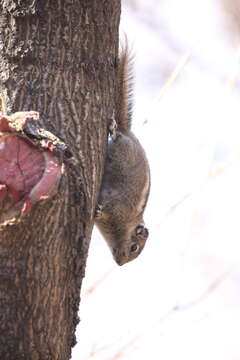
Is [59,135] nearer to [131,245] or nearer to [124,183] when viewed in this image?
[124,183]

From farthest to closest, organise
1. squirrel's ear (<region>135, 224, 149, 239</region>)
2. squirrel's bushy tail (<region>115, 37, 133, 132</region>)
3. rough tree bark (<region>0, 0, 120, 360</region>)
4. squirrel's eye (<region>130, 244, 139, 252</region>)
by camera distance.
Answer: squirrel's eye (<region>130, 244, 139, 252</region>)
squirrel's ear (<region>135, 224, 149, 239</region>)
squirrel's bushy tail (<region>115, 37, 133, 132</region>)
rough tree bark (<region>0, 0, 120, 360</region>)

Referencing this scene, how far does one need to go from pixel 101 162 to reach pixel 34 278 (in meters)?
0.43

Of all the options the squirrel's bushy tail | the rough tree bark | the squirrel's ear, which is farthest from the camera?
the squirrel's ear

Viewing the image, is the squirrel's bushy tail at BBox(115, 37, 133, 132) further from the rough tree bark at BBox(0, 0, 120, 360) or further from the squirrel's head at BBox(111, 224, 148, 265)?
the rough tree bark at BBox(0, 0, 120, 360)

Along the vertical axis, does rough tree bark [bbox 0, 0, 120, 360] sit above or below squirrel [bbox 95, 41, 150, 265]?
above

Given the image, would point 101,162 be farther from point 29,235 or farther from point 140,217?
point 140,217

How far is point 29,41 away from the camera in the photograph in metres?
2.09

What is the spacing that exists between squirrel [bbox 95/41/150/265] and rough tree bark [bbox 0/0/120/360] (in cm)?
96

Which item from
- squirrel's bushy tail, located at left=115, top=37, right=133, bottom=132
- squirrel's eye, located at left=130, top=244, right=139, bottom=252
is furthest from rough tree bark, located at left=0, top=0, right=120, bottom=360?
squirrel's eye, located at left=130, top=244, right=139, bottom=252

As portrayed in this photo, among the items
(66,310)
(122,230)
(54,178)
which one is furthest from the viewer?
(122,230)

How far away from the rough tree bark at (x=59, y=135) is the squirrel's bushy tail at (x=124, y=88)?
923mm

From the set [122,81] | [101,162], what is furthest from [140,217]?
[101,162]

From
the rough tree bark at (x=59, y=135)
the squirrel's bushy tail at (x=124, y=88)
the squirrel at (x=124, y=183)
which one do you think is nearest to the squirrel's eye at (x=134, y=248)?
the squirrel at (x=124, y=183)

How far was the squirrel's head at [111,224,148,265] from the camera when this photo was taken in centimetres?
397
